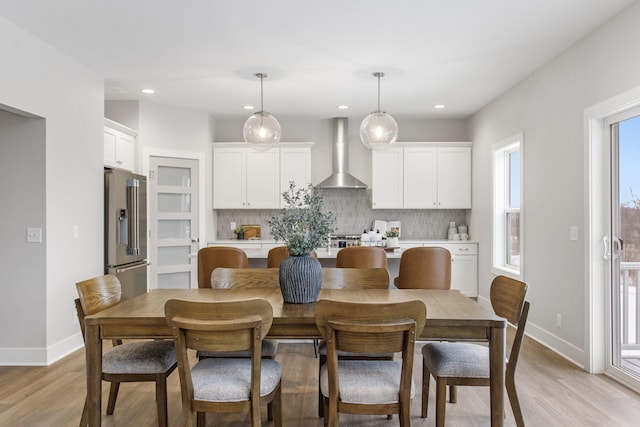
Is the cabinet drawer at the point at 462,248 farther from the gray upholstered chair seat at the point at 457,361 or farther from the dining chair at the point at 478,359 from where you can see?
the gray upholstered chair seat at the point at 457,361

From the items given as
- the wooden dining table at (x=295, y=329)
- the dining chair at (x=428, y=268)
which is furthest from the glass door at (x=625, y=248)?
the wooden dining table at (x=295, y=329)

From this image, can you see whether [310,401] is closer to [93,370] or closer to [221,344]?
[221,344]

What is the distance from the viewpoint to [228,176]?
675 cm

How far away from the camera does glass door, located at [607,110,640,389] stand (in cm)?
333

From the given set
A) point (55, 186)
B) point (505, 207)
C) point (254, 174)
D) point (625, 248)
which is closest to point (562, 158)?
point (625, 248)

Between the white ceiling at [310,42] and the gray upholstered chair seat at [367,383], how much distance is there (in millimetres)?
2350

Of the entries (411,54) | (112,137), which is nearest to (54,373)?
(112,137)

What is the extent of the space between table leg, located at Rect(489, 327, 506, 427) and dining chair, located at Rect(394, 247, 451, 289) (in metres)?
2.11

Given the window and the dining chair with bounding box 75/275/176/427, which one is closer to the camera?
the dining chair with bounding box 75/275/176/427

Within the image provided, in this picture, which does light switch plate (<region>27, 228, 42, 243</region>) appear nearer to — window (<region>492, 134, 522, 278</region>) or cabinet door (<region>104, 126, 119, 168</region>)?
cabinet door (<region>104, 126, 119, 168</region>)

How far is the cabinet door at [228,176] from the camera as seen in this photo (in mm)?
6734

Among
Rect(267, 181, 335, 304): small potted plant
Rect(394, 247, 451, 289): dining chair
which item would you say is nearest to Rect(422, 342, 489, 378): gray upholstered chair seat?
Rect(267, 181, 335, 304): small potted plant

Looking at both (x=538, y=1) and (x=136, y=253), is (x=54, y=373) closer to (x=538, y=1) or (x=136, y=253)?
(x=136, y=253)

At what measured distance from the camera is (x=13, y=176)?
3.89m
